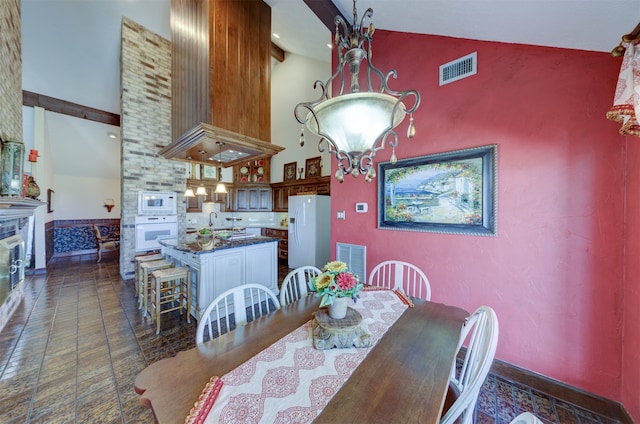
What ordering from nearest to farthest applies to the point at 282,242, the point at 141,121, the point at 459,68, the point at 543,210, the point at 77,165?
the point at 543,210
the point at 459,68
the point at 141,121
the point at 282,242
the point at 77,165

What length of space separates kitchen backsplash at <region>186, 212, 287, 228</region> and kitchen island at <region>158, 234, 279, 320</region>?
293 centimetres

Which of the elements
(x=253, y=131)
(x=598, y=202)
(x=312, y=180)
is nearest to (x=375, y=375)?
(x=598, y=202)

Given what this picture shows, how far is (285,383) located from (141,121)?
222 inches

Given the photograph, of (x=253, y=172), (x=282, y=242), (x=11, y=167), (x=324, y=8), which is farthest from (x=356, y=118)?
(x=253, y=172)

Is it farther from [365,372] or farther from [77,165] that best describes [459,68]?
[77,165]

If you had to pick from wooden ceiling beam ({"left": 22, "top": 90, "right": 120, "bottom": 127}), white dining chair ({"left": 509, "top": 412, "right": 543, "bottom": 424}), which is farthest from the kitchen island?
wooden ceiling beam ({"left": 22, "top": 90, "right": 120, "bottom": 127})

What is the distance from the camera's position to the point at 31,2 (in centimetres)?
353

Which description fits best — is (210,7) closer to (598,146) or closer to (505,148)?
(505,148)

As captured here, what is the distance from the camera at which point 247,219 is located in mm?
6723

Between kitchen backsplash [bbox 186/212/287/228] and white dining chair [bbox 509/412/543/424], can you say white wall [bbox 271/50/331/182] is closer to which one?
kitchen backsplash [bbox 186/212/287/228]

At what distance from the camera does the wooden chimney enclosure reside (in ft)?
8.23

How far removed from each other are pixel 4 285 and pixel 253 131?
10.7ft

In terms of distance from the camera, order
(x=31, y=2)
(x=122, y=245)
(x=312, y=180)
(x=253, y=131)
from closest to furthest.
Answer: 1. (x=253, y=131)
2. (x=31, y=2)
3. (x=122, y=245)
4. (x=312, y=180)

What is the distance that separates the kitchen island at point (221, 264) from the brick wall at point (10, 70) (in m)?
2.19
